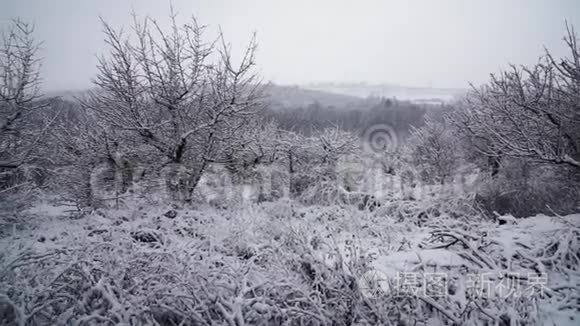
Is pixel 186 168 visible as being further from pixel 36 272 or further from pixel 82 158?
pixel 36 272

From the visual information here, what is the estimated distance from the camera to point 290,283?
3.24m

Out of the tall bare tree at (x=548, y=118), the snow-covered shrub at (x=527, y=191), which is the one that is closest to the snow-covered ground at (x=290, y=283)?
the tall bare tree at (x=548, y=118)

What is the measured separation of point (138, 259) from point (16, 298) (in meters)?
1.08

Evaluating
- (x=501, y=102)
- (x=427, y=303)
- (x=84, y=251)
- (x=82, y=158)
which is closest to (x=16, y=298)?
(x=84, y=251)

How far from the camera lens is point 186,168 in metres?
9.05

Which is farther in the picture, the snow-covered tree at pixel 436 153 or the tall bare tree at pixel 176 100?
the snow-covered tree at pixel 436 153

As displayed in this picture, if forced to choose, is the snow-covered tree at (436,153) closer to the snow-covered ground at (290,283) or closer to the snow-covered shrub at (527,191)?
the snow-covered shrub at (527,191)

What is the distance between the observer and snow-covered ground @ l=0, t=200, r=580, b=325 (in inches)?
115

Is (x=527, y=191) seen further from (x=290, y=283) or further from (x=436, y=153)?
(x=290, y=283)

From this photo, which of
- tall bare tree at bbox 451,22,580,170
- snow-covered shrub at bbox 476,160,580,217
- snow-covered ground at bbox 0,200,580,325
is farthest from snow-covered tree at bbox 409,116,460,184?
snow-covered ground at bbox 0,200,580,325

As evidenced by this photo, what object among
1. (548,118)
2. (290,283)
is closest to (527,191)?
(548,118)

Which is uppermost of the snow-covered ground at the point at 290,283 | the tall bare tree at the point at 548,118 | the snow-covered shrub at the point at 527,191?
the tall bare tree at the point at 548,118

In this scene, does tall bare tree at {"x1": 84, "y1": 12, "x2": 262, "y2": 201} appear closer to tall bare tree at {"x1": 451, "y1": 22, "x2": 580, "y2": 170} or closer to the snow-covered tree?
tall bare tree at {"x1": 451, "y1": 22, "x2": 580, "y2": 170}

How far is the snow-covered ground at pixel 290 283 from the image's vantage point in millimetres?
2915
